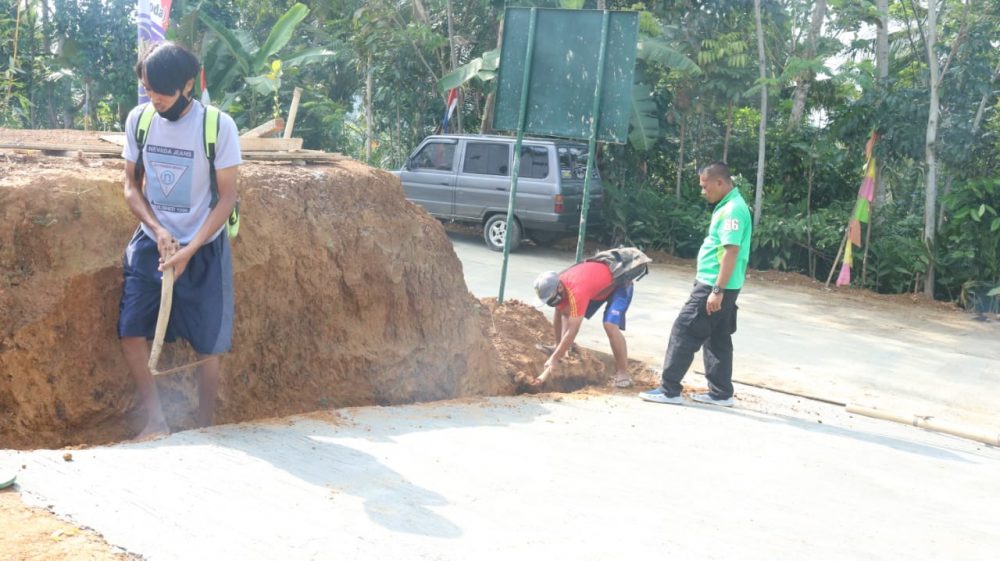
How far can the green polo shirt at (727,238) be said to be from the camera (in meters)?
6.32

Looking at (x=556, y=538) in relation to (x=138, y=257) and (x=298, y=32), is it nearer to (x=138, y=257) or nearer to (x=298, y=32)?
(x=138, y=257)

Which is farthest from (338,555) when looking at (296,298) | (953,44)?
(953,44)

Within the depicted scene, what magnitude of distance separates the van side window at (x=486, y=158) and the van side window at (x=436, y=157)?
324 millimetres

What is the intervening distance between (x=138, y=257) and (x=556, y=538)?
2327 mm

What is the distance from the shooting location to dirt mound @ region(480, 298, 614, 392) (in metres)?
7.36

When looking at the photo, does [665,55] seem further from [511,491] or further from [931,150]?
[511,491]

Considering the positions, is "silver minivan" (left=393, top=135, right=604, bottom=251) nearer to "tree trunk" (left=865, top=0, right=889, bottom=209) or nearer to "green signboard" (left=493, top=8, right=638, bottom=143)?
"tree trunk" (left=865, top=0, right=889, bottom=209)

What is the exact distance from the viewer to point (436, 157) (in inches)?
612

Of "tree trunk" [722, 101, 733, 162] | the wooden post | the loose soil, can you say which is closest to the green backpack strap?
the loose soil

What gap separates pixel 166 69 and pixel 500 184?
35.6 ft

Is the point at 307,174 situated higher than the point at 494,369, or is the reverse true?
the point at 307,174

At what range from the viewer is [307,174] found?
246 inches

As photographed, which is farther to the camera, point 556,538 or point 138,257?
point 138,257

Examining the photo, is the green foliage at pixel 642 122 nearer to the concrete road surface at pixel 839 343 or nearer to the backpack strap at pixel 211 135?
the concrete road surface at pixel 839 343
